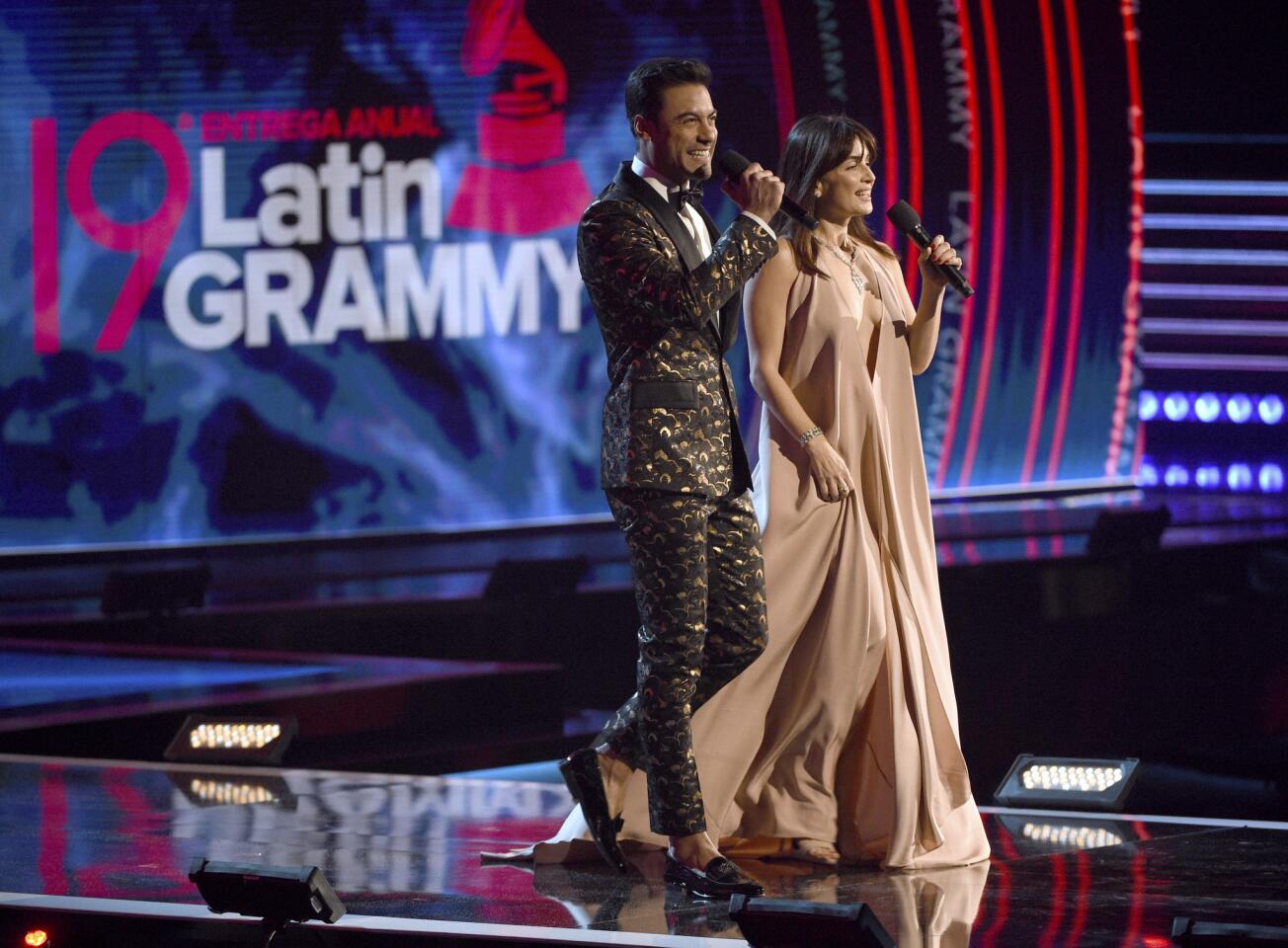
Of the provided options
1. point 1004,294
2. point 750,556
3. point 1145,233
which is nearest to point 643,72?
point 750,556

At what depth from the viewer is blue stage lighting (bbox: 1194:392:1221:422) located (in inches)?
372

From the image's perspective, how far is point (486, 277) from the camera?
7.79m

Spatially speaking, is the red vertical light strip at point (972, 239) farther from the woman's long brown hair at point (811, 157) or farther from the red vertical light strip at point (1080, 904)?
the red vertical light strip at point (1080, 904)

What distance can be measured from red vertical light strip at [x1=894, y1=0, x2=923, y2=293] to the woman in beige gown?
505 centimetres

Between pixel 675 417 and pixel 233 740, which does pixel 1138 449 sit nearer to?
pixel 233 740

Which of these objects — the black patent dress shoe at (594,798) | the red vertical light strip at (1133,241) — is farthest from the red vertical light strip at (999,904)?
the red vertical light strip at (1133,241)

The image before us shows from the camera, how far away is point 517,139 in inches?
306

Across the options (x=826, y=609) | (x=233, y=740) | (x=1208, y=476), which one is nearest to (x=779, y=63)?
(x=1208, y=476)

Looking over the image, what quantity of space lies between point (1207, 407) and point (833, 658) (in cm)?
677

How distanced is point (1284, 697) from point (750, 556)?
12.5 feet

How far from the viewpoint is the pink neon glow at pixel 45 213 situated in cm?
745

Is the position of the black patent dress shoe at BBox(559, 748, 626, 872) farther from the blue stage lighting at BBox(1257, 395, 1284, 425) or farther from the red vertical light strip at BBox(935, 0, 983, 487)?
the blue stage lighting at BBox(1257, 395, 1284, 425)

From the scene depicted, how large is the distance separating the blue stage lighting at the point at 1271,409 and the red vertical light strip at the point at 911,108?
2.16 meters

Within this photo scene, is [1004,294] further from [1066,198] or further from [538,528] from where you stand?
[538,528]
